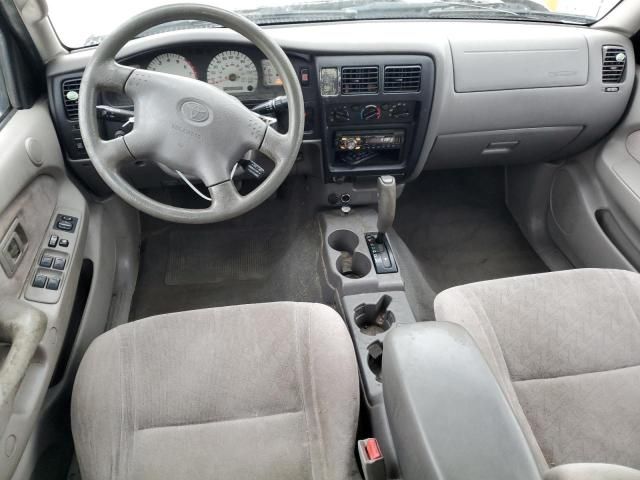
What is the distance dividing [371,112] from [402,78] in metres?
0.15

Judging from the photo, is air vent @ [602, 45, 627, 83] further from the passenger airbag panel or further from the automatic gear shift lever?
the automatic gear shift lever

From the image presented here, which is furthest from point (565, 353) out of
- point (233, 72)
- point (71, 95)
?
point (71, 95)

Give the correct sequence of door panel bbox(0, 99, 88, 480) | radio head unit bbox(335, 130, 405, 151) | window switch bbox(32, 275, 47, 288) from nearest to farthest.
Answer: door panel bbox(0, 99, 88, 480) → window switch bbox(32, 275, 47, 288) → radio head unit bbox(335, 130, 405, 151)

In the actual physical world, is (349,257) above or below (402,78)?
below

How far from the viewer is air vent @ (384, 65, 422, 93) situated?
5.07 feet

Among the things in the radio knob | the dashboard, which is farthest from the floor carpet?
the radio knob

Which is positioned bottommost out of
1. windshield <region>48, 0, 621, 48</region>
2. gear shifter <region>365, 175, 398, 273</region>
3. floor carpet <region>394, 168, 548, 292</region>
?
floor carpet <region>394, 168, 548, 292</region>

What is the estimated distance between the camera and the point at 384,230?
1.70 meters

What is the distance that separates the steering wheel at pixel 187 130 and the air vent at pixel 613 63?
1232 millimetres

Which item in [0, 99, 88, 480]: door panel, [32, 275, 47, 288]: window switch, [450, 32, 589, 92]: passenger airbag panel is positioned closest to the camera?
[0, 99, 88, 480]: door panel

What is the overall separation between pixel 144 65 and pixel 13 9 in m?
0.35

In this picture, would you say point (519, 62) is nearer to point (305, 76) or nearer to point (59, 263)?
point (305, 76)

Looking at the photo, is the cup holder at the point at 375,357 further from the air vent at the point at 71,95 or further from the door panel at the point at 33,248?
the air vent at the point at 71,95

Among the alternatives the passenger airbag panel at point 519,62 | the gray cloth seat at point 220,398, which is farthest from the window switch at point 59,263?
the passenger airbag panel at point 519,62
